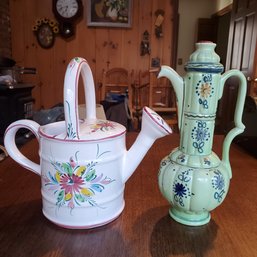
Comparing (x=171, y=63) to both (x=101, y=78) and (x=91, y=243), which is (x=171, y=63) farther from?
(x=91, y=243)

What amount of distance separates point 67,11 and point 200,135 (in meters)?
2.94

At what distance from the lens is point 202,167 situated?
49cm

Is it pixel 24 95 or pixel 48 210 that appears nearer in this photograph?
pixel 48 210

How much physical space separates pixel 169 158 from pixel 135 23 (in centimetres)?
285

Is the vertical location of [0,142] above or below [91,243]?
below

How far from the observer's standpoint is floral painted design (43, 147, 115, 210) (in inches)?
18.4

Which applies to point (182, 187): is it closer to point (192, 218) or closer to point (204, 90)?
point (192, 218)

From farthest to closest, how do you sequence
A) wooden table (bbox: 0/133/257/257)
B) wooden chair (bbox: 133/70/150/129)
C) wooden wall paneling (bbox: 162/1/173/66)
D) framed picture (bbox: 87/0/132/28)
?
wooden chair (bbox: 133/70/150/129) < wooden wall paneling (bbox: 162/1/173/66) < framed picture (bbox: 87/0/132/28) < wooden table (bbox: 0/133/257/257)

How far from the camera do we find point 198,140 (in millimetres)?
496

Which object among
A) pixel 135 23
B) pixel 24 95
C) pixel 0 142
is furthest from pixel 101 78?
pixel 0 142

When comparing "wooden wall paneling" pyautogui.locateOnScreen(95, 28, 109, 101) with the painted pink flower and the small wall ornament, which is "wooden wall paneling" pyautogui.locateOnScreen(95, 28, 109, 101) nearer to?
the small wall ornament

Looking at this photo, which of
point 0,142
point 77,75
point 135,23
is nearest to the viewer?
point 77,75

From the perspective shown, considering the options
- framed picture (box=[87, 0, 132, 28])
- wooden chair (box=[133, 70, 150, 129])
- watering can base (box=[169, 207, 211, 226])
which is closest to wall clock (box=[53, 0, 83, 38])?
framed picture (box=[87, 0, 132, 28])

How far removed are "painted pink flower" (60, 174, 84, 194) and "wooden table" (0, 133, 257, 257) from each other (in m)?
0.08
